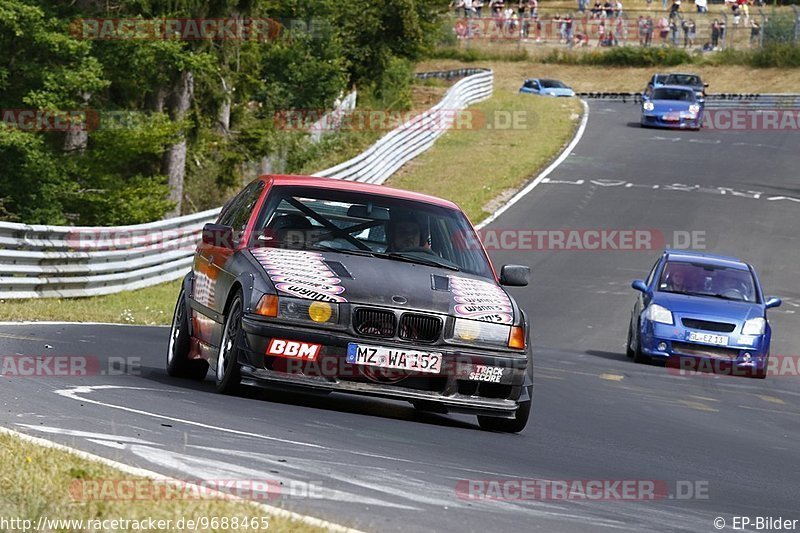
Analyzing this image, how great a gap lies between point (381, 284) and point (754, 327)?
31.8 ft

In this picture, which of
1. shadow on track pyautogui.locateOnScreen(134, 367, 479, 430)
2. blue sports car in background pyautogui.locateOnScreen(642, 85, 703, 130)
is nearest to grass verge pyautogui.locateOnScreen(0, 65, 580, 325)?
blue sports car in background pyautogui.locateOnScreen(642, 85, 703, 130)

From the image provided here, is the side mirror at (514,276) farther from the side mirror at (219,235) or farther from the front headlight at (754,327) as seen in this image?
the front headlight at (754,327)

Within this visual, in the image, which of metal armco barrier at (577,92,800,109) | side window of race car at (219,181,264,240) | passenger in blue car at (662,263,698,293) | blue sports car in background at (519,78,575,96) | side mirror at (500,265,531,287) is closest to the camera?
side mirror at (500,265,531,287)

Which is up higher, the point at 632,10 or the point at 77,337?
the point at 632,10

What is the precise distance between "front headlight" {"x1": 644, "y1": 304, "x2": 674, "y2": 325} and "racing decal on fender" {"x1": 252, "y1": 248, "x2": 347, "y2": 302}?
354 inches

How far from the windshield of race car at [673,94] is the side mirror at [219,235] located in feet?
131

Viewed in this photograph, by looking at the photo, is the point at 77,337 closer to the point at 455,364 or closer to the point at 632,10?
the point at 455,364

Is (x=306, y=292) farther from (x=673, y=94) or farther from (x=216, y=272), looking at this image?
(x=673, y=94)

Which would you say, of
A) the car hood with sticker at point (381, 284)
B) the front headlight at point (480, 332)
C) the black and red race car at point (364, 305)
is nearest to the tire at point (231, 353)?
the black and red race car at point (364, 305)

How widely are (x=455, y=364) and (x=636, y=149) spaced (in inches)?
1393

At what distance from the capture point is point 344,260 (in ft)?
30.3

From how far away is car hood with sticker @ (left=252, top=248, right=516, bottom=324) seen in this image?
8688mm

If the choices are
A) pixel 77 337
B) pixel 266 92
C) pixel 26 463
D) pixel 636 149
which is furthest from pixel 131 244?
pixel 266 92

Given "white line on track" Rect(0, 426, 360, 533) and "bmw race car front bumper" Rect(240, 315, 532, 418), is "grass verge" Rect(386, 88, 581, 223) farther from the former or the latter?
"white line on track" Rect(0, 426, 360, 533)
